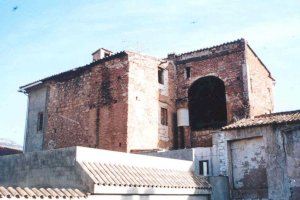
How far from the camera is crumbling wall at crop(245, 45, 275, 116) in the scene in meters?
21.0

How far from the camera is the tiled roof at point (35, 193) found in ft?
28.4

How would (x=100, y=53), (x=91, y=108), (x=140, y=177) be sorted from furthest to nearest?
(x=100, y=53), (x=91, y=108), (x=140, y=177)

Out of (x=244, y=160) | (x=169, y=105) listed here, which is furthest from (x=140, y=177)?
(x=169, y=105)

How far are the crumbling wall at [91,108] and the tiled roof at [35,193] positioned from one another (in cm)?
916

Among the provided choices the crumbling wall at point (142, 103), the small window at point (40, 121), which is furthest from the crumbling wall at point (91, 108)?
the small window at point (40, 121)

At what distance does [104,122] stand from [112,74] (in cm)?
287

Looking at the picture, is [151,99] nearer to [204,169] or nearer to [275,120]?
[204,169]

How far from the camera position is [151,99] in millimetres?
21266

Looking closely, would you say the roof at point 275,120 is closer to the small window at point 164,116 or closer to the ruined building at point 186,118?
the ruined building at point 186,118

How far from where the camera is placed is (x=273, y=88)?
84.8ft

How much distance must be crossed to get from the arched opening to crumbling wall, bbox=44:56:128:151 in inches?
195

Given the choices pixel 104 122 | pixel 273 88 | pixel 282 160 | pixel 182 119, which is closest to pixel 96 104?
pixel 104 122

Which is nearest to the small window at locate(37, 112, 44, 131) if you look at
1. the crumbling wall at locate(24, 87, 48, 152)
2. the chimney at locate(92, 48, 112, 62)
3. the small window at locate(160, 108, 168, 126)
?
the crumbling wall at locate(24, 87, 48, 152)

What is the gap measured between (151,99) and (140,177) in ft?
29.0
